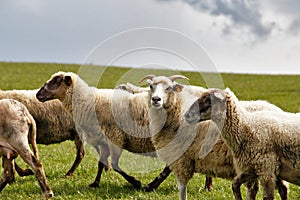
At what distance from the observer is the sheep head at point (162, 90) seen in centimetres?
716

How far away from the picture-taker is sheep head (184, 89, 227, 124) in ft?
20.8

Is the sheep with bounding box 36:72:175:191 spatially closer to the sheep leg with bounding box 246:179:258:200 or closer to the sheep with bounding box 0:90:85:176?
the sheep with bounding box 0:90:85:176

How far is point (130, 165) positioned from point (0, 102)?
2.65 m

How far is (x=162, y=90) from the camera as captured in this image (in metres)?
7.27

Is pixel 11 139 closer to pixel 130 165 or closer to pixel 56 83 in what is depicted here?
pixel 56 83

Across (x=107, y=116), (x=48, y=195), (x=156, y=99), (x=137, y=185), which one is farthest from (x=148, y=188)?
(x=156, y=99)

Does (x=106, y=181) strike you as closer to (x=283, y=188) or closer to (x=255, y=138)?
(x=283, y=188)

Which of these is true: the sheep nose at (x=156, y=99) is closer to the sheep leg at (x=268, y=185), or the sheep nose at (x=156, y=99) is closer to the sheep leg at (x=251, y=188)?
the sheep leg at (x=251, y=188)

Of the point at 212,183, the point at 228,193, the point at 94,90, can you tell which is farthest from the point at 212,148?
the point at 94,90

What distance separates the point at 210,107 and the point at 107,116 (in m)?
2.86

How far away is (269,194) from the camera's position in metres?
6.02

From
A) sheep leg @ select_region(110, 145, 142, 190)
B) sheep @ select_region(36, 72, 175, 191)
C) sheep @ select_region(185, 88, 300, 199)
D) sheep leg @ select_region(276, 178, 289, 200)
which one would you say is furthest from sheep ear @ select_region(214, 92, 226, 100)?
sheep leg @ select_region(110, 145, 142, 190)

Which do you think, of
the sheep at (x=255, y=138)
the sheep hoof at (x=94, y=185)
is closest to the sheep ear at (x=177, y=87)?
the sheep at (x=255, y=138)

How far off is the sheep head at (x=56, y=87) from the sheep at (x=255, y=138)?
3.23 m
